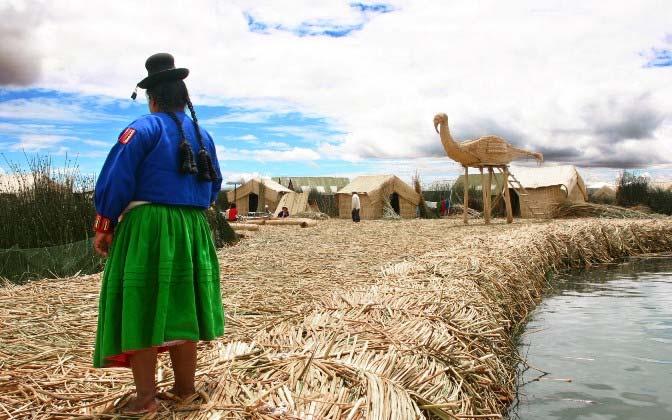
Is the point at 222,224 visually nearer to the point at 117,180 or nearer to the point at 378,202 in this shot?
the point at 117,180

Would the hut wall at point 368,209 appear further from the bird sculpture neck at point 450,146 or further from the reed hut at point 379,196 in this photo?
the bird sculpture neck at point 450,146

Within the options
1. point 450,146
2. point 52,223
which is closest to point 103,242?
point 52,223

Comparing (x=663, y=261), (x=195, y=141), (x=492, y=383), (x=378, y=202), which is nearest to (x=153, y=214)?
(x=195, y=141)

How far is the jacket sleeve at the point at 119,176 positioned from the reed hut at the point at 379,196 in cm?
2113

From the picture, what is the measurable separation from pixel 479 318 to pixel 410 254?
12.8ft

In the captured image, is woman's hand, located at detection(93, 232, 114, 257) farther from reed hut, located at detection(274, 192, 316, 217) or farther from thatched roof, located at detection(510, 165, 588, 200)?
reed hut, located at detection(274, 192, 316, 217)

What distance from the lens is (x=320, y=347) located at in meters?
2.80

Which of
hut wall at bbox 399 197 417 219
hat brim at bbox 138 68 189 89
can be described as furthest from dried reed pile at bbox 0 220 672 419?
hut wall at bbox 399 197 417 219

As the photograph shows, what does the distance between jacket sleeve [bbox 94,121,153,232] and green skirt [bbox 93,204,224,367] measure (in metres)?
0.07

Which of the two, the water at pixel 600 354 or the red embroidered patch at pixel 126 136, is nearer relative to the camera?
the red embroidered patch at pixel 126 136

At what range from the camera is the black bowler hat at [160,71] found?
2328 millimetres

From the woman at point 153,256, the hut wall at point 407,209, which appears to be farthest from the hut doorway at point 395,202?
the woman at point 153,256

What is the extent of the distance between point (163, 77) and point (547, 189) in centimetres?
1966

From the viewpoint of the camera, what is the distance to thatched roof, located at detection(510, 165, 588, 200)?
20328 mm
